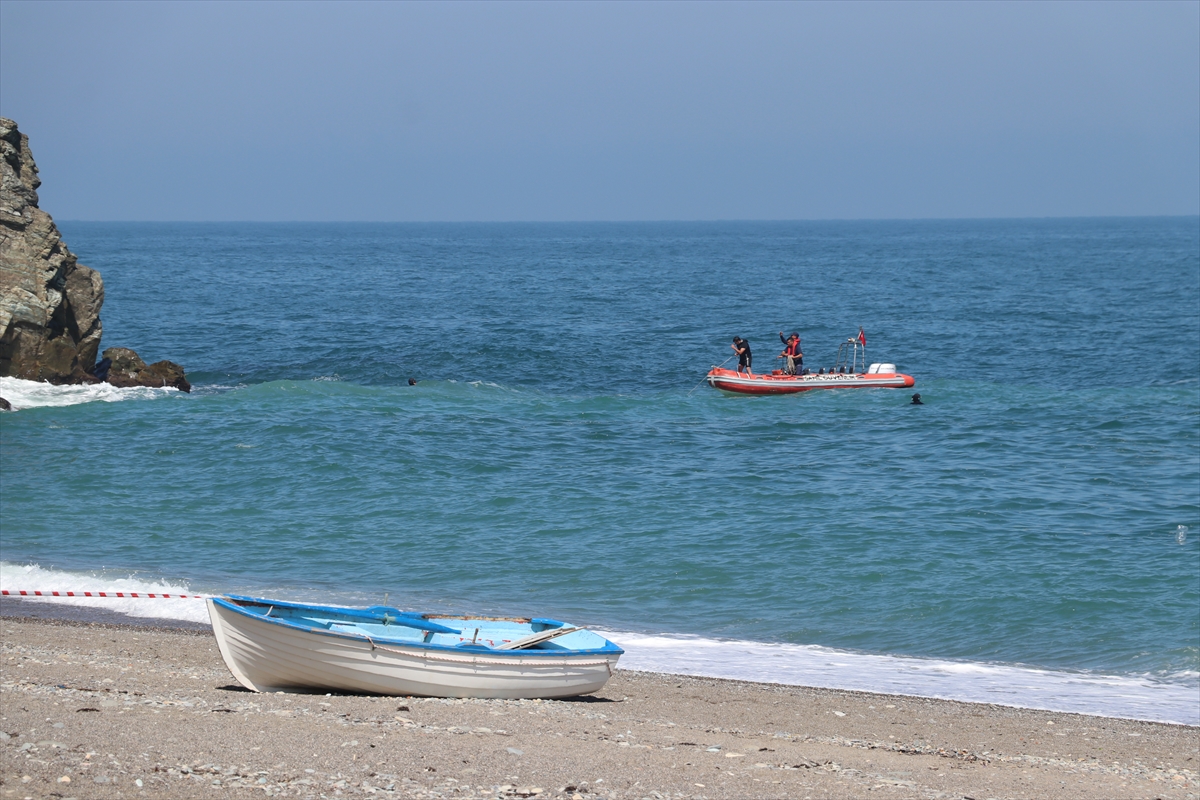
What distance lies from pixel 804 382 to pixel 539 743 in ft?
84.2

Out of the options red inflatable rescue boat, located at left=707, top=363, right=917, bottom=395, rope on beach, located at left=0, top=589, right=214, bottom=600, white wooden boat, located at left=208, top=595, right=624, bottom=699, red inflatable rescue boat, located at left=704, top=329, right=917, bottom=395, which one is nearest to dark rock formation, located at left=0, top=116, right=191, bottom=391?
rope on beach, located at left=0, top=589, right=214, bottom=600

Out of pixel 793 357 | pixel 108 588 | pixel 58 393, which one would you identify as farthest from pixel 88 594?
pixel 793 357

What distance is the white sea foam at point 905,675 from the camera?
43.7 feet

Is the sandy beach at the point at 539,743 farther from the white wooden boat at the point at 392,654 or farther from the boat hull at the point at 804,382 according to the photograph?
the boat hull at the point at 804,382

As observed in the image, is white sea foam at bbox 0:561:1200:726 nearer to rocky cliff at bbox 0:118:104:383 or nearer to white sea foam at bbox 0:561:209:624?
white sea foam at bbox 0:561:209:624

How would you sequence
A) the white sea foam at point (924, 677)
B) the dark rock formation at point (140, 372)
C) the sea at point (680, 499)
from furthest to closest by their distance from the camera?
the dark rock formation at point (140, 372) < the sea at point (680, 499) < the white sea foam at point (924, 677)

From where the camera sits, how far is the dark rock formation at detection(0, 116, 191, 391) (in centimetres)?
3108

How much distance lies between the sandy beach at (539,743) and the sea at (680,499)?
58.5 inches

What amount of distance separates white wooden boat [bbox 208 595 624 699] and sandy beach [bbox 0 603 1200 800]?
0.65ft

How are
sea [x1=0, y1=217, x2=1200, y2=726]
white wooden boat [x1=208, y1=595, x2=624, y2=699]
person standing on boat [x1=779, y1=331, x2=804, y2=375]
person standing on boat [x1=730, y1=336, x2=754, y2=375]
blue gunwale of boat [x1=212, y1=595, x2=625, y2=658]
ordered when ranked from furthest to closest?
1. person standing on boat [x1=730, y1=336, x2=754, y2=375]
2. person standing on boat [x1=779, y1=331, x2=804, y2=375]
3. sea [x1=0, y1=217, x2=1200, y2=726]
4. white wooden boat [x1=208, y1=595, x2=624, y2=699]
5. blue gunwale of boat [x1=212, y1=595, x2=625, y2=658]

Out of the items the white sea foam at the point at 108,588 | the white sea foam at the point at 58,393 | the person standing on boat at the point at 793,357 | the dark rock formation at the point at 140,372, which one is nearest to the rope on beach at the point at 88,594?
the white sea foam at the point at 108,588

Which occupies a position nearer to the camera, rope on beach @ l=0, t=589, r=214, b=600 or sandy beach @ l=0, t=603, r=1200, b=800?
sandy beach @ l=0, t=603, r=1200, b=800

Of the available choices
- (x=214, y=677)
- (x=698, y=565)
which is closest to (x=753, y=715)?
(x=214, y=677)

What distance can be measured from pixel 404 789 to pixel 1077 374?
35.3 meters
